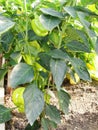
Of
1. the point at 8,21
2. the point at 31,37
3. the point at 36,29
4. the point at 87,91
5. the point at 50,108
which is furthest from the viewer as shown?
the point at 87,91

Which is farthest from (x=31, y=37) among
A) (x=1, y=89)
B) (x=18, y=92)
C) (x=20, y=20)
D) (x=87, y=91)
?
(x=87, y=91)

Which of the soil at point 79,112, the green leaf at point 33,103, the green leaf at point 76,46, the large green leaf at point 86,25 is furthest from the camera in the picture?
the soil at point 79,112

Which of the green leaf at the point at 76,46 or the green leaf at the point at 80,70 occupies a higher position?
the green leaf at the point at 76,46

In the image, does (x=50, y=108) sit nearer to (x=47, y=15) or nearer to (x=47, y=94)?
(x=47, y=94)

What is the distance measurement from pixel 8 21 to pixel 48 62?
237 mm

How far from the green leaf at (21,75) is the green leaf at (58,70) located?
0.32 feet

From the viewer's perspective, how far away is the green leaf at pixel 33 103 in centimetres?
90

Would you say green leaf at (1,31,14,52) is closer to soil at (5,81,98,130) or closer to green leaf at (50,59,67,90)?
green leaf at (50,59,67,90)

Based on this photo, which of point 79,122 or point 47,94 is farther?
point 79,122

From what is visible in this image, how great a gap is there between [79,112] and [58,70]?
92 centimetres

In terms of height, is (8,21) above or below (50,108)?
above

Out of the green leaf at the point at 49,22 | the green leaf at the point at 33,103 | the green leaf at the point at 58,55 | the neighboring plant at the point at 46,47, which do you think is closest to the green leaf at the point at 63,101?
the neighboring plant at the point at 46,47

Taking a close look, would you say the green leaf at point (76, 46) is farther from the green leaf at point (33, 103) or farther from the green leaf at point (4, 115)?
the green leaf at point (4, 115)

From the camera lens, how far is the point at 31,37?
108 centimetres
